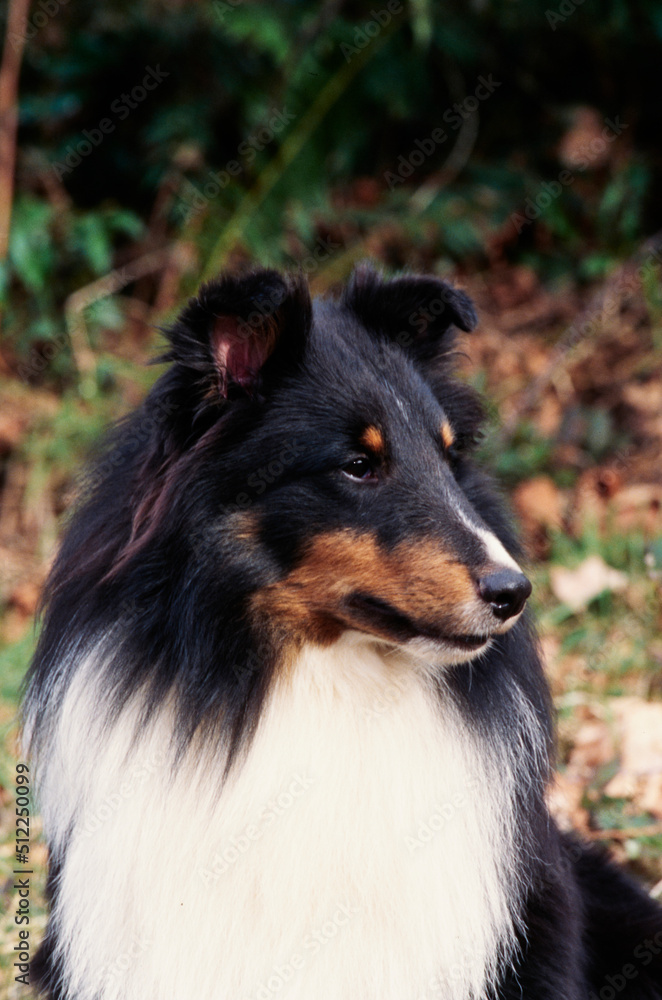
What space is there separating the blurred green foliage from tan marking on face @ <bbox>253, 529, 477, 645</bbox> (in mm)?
4273

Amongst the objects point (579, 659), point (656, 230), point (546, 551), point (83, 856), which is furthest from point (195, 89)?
point (83, 856)

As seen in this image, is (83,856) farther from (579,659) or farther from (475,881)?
(579,659)

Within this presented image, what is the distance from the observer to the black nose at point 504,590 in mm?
2291
